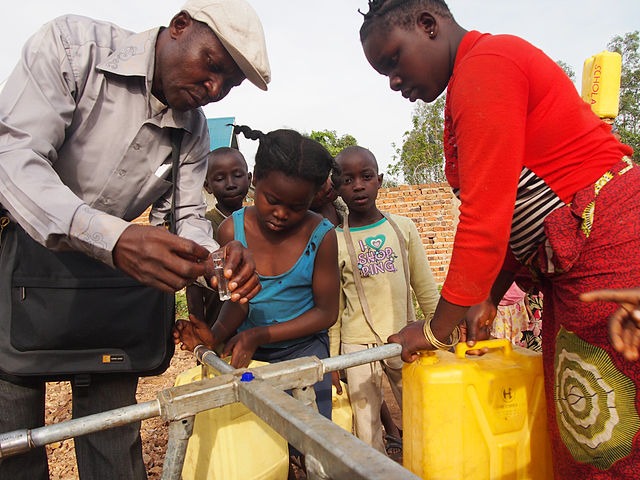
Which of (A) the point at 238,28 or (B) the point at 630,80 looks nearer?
(A) the point at 238,28

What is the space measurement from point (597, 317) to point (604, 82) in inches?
169

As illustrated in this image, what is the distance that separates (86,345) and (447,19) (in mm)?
1590

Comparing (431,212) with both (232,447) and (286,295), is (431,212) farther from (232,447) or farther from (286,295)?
(232,447)

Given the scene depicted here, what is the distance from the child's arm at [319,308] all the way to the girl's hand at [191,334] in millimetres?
178

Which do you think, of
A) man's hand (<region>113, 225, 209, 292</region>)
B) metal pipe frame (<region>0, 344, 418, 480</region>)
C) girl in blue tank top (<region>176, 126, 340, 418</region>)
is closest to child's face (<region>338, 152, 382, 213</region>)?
girl in blue tank top (<region>176, 126, 340, 418</region>)

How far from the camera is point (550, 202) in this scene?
1.29m

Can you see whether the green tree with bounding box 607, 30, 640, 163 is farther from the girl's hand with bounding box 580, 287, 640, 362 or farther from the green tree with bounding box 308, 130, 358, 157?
the girl's hand with bounding box 580, 287, 640, 362

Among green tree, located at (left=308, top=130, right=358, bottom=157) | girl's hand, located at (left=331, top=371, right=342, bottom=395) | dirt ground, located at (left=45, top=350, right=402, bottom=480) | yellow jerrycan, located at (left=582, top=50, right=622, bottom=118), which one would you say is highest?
green tree, located at (left=308, top=130, right=358, bottom=157)

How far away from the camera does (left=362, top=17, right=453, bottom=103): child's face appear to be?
4.56 feet

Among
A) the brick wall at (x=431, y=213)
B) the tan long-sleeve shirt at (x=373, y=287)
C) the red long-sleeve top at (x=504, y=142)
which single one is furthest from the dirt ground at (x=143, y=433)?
the brick wall at (x=431, y=213)

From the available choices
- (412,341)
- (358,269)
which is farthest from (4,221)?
(358,269)

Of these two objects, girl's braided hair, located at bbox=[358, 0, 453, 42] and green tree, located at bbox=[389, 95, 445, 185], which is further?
green tree, located at bbox=[389, 95, 445, 185]

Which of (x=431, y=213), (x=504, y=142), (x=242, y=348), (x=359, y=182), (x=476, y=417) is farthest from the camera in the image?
(x=431, y=213)

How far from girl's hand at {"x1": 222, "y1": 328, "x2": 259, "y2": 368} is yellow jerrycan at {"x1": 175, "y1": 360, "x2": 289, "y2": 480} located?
32cm
